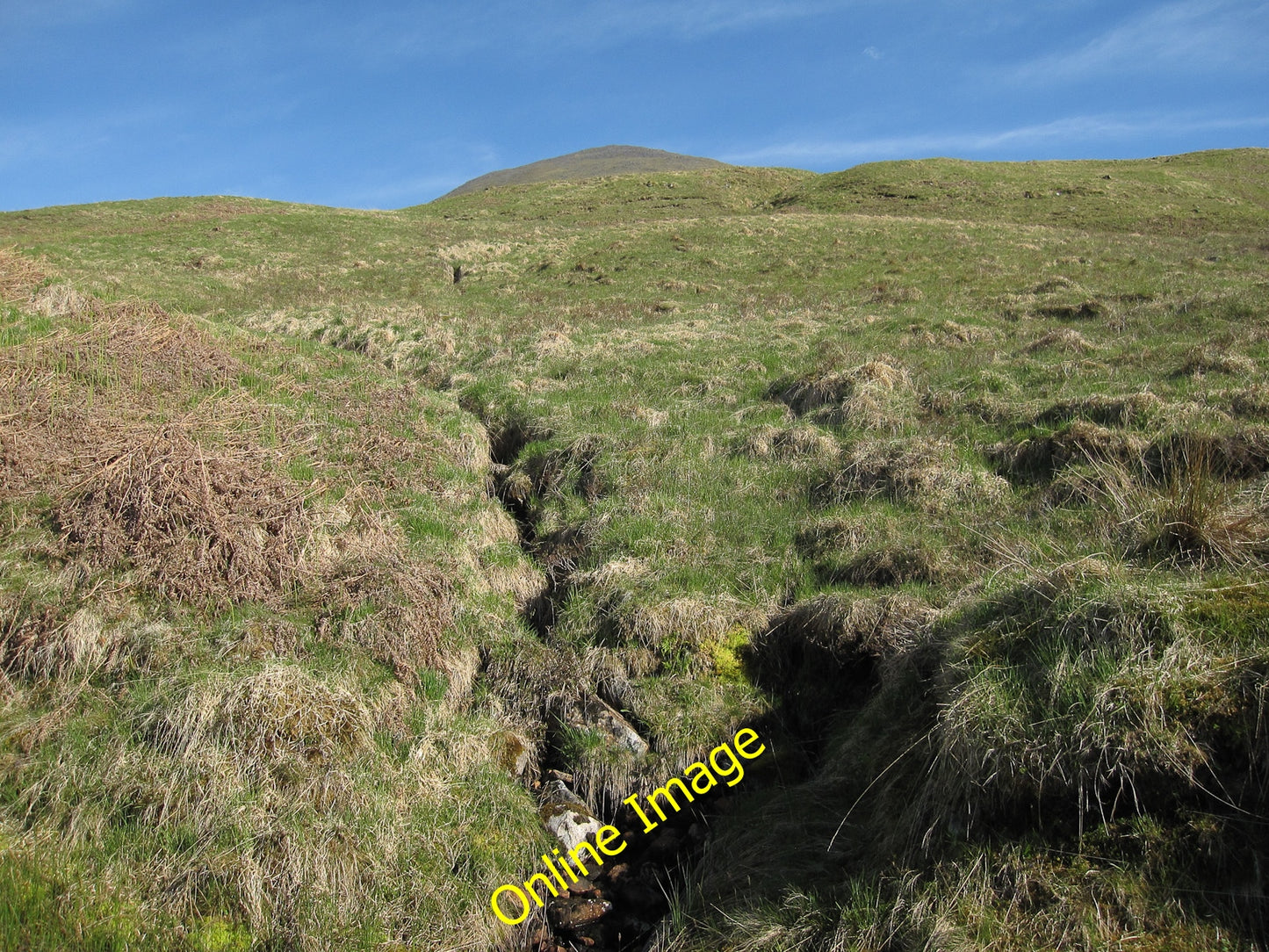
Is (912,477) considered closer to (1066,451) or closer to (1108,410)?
(1066,451)

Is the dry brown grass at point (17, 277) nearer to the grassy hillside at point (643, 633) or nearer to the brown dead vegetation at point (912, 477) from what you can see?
the grassy hillside at point (643, 633)

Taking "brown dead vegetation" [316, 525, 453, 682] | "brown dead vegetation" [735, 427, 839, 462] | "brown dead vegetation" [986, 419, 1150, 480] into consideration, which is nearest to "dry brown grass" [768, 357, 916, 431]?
"brown dead vegetation" [735, 427, 839, 462]

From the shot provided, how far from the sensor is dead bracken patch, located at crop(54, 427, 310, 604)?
723 cm

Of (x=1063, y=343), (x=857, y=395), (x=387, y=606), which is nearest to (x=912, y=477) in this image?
(x=857, y=395)

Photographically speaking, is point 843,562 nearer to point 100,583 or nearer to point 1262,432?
point 1262,432

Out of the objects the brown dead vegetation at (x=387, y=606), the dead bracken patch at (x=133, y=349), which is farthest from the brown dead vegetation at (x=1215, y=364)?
the dead bracken patch at (x=133, y=349)

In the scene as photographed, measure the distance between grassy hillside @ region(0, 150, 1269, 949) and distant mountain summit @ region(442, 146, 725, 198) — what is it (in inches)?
4604

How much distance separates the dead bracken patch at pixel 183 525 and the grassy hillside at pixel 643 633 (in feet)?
0.13

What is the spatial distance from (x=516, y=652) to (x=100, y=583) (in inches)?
152

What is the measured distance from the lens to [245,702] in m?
6.04

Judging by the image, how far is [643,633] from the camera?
25.3ft

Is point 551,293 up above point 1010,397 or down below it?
above

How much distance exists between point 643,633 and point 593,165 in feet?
458

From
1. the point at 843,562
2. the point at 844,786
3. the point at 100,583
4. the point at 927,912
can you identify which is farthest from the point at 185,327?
the point at 927,912
